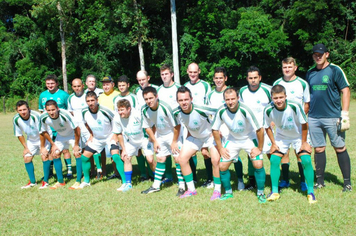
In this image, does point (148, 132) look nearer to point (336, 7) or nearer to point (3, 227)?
point (3, 227)

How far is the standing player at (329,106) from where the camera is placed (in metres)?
5.13

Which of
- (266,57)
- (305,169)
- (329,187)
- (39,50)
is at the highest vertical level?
(39,50)

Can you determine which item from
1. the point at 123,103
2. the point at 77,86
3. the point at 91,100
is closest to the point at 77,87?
the point at 77,86

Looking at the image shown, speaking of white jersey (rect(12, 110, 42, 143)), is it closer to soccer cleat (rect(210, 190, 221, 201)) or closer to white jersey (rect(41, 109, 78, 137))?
white jersey (rect(41, 109, 78, 137))

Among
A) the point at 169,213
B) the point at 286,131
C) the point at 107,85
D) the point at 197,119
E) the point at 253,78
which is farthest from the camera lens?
the point at 107,85

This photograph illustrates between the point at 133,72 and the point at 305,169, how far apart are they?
29.1m

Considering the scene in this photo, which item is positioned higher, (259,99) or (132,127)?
(259,99)

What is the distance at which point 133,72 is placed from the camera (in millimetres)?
32812

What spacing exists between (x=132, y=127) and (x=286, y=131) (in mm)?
2712

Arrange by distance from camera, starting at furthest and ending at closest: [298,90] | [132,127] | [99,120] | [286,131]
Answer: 1. [99,120]
2. [132,127]
3. [298,90]
4. [286,131]

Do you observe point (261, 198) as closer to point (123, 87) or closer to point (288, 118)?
point (288, 118)

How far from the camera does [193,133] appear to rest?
5.49 m

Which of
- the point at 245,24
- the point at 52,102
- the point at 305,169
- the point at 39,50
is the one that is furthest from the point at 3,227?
the point at 39,50

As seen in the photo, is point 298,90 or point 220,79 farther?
point 220,79
